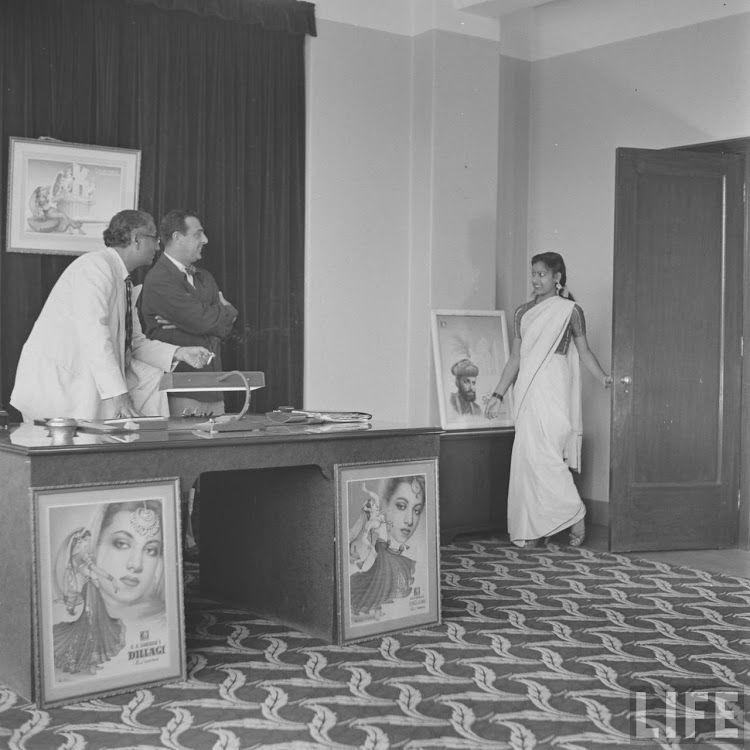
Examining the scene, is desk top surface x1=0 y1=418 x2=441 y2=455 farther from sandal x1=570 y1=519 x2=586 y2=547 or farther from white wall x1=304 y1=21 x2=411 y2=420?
sandal x1=570 y1=519 x2=586 y2=547

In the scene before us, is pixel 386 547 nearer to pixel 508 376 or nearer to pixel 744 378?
pixel 508 376

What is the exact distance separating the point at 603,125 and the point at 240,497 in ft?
13.0

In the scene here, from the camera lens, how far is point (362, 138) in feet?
21.8

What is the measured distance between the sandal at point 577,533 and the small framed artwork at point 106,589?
328 cm

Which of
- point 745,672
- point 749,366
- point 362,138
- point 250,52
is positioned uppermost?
point 250,52

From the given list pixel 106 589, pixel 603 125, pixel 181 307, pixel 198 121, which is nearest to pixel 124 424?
pixel 106 589

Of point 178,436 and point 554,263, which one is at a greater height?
point 554,263

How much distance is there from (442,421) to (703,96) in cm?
260

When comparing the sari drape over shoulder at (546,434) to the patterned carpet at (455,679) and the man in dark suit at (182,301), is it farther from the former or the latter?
the man in dark suit at (182,301)

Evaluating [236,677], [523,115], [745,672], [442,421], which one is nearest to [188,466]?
[236,677]

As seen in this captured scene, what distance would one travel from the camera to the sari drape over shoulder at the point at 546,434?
630cm

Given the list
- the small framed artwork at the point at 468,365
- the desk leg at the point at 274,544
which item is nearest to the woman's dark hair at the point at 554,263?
the small framed artwork at the point at 468,365

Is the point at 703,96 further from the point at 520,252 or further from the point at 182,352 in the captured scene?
the point at 182,352

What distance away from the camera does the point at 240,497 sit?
4742 millimetres
